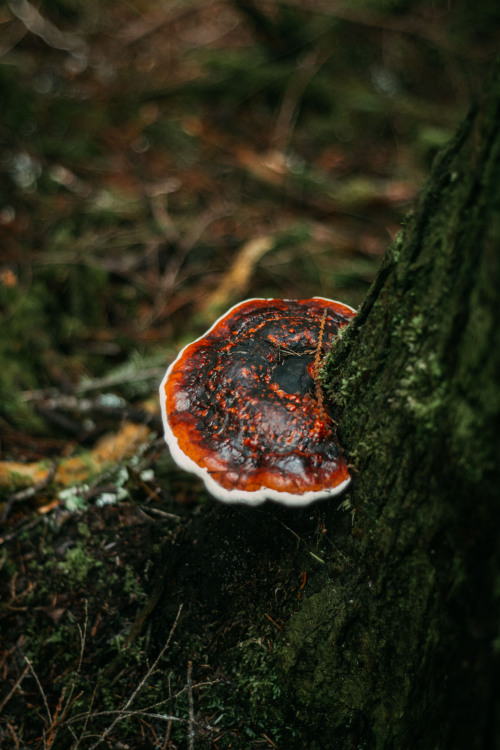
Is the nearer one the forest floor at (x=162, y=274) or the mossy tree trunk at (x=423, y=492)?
the mossy tree trunk at (x=423, y=492)

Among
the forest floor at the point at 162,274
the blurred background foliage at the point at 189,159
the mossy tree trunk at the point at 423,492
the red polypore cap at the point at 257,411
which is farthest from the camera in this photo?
the blurred background foliage at the point at 189,159

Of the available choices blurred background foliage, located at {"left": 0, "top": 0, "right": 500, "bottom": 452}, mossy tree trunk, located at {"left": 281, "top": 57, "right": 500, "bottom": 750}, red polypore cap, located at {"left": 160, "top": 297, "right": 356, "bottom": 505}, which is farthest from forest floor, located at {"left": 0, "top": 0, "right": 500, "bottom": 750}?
red polypore cap, located at {"left": 160, "top": 297, "right": 356, "bottom": 505}

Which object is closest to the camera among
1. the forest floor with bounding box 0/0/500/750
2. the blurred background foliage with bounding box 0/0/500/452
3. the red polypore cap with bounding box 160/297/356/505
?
the red polypore cap with bounding box 160/297/356/505

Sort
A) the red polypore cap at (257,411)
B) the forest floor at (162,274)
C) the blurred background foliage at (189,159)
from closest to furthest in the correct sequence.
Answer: the red polypore cap at (257,411) → the forest floor at (162,274) → the blurred background foliage at (189,159)

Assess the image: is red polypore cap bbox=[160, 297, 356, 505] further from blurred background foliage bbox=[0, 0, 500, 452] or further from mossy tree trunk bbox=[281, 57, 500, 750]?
blurred background foliage bbox=[0, 0, 500, 452]

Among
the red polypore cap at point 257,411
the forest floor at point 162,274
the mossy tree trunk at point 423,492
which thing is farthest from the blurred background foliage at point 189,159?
the mossy tree trunk at point 423,492

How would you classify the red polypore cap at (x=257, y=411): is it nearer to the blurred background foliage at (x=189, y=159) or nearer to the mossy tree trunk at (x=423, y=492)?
the mossy tree trunk at (x=423, y=492)

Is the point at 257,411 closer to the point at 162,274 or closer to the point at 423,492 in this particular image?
the point at 423,492

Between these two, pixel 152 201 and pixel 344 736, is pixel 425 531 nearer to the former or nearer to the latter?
pixel 344 736
